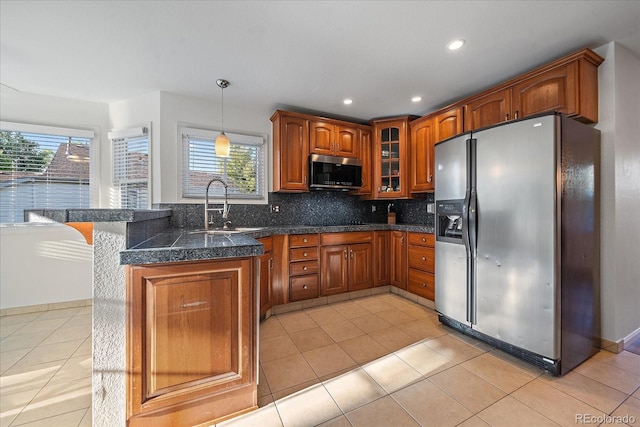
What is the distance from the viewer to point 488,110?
2590 mm

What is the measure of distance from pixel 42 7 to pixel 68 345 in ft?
8.29

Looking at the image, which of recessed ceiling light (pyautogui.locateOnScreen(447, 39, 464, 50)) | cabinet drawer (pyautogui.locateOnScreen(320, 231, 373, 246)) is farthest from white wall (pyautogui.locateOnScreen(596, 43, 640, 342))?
cabinet drawer (pyautogui.locateOnScreen(320, 231, 373, 246))

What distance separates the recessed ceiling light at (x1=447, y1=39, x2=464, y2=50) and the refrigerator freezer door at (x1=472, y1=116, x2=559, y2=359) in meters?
0.70

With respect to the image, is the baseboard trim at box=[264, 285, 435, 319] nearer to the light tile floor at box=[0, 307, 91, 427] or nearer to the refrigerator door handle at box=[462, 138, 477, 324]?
the refrigerator door handle at box=[462, 138, 477, 324]

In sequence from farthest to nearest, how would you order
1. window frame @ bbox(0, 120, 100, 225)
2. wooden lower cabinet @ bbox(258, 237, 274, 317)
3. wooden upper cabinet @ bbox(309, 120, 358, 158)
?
wooden upper cabinet @ bbox(309, 120, 358, 158), window frame @ bbox(0, 120, 100, 225), wooden lower cabinet @ bbox(258, 237, 274, 317)

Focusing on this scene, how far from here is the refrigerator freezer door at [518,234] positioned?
1730 mm

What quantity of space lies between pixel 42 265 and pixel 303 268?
2.95 meters

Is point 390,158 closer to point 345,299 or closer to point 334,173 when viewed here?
point 334,173

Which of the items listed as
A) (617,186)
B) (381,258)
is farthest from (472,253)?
(381,258)

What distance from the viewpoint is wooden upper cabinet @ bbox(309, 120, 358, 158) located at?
3.29 metres

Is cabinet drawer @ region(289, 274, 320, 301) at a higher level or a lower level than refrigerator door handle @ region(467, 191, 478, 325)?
lower

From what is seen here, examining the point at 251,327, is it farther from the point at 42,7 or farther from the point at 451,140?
the point at 42,7

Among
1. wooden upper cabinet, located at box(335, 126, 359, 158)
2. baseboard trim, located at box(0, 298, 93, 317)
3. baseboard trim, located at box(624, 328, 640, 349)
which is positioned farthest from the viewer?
wooden upper cabinet, located at box(335, 126, 359, 158)

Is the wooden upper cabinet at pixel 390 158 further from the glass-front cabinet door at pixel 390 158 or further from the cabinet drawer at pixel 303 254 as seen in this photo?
the cabinet drawer at pixel 303 254
